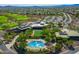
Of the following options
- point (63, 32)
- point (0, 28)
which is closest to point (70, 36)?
point (63, 32)

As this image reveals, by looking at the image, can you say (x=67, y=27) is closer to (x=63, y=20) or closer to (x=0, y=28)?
(x=63, y=20)

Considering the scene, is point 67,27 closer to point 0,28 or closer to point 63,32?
point 63,32
